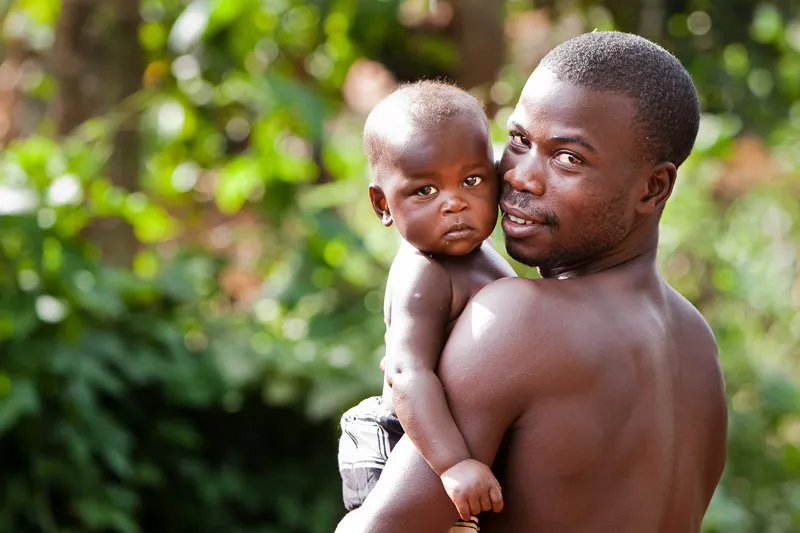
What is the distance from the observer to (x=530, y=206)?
1.98 m

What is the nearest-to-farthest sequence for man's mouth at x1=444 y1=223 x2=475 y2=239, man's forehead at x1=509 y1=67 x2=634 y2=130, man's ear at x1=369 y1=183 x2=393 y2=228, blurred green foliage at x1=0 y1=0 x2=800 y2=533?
1. man's forehead at x1=509 y1=67 x2=634 y2=130
2. man's mouth at x1=444 y1=223 x2=475 y2=239
3. man's ear at x1=369 y1=183 x2=393 y2=228
4. blurred green foliage at x1=0 y1=0 x2=800 y2=533

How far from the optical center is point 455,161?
2049 millimetres

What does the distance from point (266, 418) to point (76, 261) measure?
1498 millimetres

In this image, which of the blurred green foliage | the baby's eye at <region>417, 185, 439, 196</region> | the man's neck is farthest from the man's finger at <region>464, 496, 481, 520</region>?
the blurred green foliage

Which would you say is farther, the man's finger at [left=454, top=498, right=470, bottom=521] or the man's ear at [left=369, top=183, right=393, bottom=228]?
the man's ear at [left=369, top=183, right=393, bottom=228]

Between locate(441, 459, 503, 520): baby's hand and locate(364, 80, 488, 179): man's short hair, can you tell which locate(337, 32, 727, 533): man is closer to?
locate(441, 459, 503, 520): baby's hand

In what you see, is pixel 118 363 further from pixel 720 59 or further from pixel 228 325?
pixel 720 59

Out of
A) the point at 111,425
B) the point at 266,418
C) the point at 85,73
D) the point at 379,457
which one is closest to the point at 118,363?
the point at 111,425

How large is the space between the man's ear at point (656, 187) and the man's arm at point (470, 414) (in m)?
0.28

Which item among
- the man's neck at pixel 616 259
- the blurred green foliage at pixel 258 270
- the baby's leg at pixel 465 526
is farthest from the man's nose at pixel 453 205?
the blurred green foliage at pixel 258 270

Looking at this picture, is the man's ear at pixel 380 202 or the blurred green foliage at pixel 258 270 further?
the blurred green foliage at pixel 258 270

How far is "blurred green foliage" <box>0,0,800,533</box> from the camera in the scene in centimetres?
518

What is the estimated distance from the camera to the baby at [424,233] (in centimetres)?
200

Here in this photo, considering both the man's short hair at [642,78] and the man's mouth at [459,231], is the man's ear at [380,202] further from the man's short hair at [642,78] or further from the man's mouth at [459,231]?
the man's short hair at [642,78]
